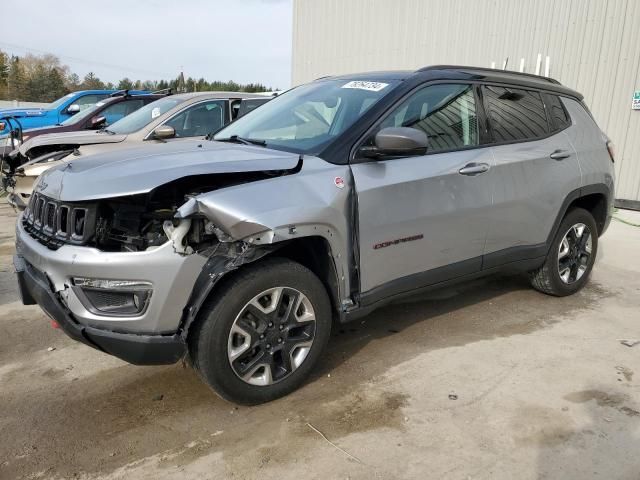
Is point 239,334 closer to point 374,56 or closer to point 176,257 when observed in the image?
point 176,257

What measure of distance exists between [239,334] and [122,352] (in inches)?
22.7

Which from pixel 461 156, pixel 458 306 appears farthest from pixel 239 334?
pixel 458 306

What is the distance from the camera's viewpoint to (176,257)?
8.34 ft

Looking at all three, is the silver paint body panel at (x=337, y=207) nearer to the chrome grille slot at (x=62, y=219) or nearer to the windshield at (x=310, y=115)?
the chrome grille slot at (x=62, y=219)

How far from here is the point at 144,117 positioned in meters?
7.04

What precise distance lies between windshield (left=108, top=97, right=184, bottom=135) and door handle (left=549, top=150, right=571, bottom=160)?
4714 millimetres

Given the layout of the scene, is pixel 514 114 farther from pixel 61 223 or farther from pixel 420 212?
pixel 61 223

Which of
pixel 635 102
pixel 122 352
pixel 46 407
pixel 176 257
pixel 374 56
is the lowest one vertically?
pixel 46 407

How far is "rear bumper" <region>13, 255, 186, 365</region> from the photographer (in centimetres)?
256

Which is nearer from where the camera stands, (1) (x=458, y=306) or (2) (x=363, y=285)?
(2) (x=363, y=285)

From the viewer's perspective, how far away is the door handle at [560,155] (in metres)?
4.21

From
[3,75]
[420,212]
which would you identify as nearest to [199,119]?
[420,212]

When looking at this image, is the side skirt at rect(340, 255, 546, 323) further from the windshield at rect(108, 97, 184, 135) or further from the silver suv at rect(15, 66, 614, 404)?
the windshield at rect(108, 97, 184, 135)

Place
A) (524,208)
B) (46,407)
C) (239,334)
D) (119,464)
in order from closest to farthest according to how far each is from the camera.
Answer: (119,464)
(239,334)
(46,407)
(524,208)
